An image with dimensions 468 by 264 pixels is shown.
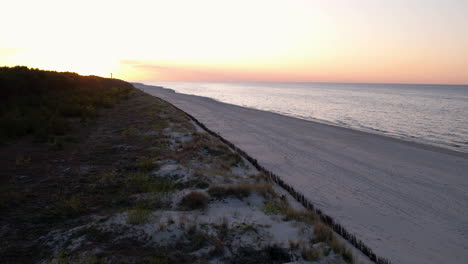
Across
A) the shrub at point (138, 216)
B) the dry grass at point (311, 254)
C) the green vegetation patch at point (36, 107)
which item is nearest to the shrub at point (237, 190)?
the shrub at point (138, 216)

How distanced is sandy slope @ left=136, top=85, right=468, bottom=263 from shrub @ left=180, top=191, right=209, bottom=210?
116 inches

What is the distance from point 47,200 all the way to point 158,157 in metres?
3.34

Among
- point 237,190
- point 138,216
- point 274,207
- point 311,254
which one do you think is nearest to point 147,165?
point 237,190

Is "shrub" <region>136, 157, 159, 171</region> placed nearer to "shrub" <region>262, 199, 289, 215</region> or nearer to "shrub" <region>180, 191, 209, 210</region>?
"shrub" <region>180, 191, 209, 210</region>

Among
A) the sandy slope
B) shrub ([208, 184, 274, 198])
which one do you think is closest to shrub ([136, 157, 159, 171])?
shrub ([208, 184, 274, 198])

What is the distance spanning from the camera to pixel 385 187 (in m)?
8.99

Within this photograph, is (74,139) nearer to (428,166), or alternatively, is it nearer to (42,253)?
(42,253)

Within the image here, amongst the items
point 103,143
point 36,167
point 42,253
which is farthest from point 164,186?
point 103,143

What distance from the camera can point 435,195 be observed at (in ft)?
28.1

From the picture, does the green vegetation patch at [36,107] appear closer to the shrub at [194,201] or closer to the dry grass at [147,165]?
the dry grass at [147,165]

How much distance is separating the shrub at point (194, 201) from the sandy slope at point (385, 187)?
2951 millimetres

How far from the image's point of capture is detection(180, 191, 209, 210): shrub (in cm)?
592

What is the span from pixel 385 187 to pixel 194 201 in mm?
6143

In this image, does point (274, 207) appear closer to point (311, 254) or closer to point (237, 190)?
point (237, 190)
